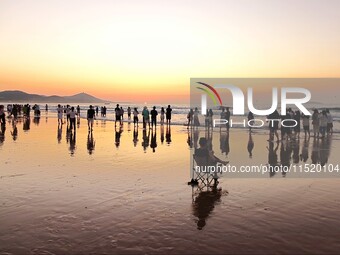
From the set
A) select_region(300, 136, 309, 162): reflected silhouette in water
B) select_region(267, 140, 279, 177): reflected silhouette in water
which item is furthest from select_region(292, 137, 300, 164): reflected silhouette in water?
select_region(267, 140, 279, 177): reflected silhouette in water

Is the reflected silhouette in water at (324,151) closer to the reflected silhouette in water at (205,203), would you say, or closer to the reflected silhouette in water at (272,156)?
the reflected silhouette in water at (272,156)

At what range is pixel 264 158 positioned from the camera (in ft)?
51.6

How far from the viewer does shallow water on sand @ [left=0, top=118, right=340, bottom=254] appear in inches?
234

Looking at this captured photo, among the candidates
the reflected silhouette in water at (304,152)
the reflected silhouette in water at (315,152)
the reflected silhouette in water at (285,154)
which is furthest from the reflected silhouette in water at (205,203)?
the reflected silhouette in water at (304,152)

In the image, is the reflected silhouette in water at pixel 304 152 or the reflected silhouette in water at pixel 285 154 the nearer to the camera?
the reflected silhouette in water at pixel 285 154

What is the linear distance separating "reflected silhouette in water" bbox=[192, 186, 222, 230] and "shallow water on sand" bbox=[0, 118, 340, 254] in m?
0.02

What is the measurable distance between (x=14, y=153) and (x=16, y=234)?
1044 centimetres

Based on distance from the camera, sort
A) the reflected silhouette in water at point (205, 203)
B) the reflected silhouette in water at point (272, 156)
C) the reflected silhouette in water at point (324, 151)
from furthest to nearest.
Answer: the reflected silhouette in water at point (324, 151)
the reflected silhouette in water at point (272, 156)
the reflected silhouette in water at point (205, 203)

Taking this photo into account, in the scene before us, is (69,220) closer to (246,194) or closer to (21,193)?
(21,193)

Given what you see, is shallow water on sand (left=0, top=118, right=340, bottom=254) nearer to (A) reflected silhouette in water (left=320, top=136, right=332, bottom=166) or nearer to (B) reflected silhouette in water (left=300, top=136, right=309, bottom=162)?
(A) reflected silhouette in water (left=320, top=136, right=332, bottom=166)

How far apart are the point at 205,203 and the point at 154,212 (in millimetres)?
1464

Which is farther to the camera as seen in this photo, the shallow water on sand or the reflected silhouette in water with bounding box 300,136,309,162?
the reflected silhouette in water with bounding box 300,136,309,162

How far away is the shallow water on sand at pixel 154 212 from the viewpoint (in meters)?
5.94

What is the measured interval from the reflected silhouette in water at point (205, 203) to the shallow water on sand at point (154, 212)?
23mm
